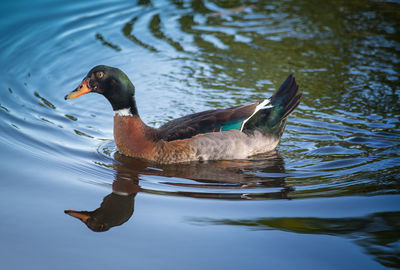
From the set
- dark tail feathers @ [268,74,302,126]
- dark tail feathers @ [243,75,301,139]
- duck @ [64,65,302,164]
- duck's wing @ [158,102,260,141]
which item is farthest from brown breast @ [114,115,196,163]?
dark tail feathers @ [268,74,302,126]

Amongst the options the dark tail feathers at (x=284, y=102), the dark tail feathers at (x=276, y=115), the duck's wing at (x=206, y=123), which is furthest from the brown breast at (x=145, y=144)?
the dark tail feathers at (x=284, y=102)

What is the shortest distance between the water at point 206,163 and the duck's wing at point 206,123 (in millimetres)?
458

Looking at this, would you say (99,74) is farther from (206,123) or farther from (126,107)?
(206,123)

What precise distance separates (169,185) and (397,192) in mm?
2412

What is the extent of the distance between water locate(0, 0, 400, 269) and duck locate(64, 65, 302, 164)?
0.20 meters

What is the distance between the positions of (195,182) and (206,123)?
4.06 feet

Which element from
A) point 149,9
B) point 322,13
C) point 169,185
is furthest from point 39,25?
point 169,185

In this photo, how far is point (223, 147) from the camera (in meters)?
7.14

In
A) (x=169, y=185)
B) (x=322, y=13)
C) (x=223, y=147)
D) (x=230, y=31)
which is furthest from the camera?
(x=322, y=13)

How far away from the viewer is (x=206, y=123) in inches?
279

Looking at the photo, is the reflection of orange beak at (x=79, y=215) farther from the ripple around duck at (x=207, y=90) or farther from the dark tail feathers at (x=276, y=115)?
the dark tail feathers at (x=276, y=115)

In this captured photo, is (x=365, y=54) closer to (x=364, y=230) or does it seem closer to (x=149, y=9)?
(x=149, y=9)

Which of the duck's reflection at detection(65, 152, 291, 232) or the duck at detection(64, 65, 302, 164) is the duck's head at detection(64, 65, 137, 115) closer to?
the duck at detection(64, 65, 302, 164)

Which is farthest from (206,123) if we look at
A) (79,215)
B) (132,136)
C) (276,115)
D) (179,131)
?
(79,215)
